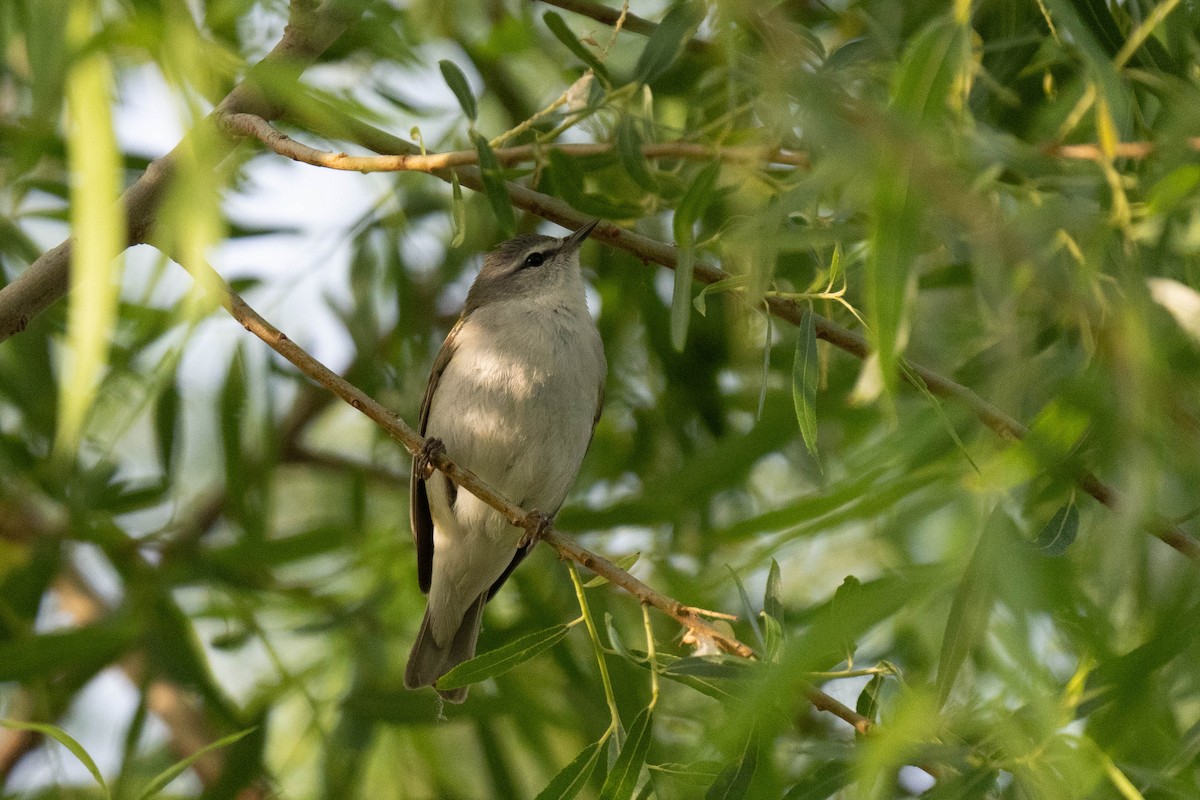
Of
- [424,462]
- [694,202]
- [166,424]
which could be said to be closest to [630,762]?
[694,202]

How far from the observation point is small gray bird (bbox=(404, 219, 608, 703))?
10.9 ft

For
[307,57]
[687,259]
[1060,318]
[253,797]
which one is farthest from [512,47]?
[253,797]

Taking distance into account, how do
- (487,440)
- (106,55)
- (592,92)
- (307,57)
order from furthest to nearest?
(487,440)
(592,92)
(307,57)
(106,55)

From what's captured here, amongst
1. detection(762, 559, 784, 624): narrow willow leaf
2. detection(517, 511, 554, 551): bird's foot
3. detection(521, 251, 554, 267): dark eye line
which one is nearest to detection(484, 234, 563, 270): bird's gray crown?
detection(521, 251, 554, 267): dark eye line

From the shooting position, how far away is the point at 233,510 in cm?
339

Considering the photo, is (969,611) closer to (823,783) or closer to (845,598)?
(845,598)

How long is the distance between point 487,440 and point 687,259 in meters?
1.53

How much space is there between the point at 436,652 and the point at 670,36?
76.6 inches

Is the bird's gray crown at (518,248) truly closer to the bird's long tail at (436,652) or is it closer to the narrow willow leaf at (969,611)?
the bird's long tail at (436,652)

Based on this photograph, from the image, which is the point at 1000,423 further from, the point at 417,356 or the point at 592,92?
the point at 417,356

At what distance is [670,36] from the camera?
7.15ft

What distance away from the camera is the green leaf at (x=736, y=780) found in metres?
1.96

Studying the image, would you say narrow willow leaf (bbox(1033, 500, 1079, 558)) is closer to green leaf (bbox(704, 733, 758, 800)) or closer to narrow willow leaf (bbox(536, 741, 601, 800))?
green leaf (bbox(704, 733, 758, 800))

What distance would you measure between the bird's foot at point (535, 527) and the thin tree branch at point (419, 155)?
0.71 metres
